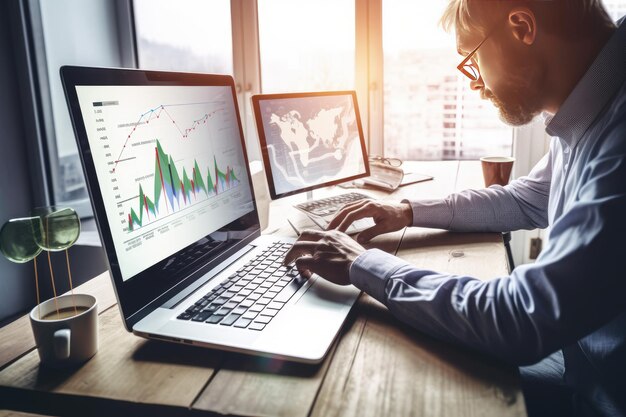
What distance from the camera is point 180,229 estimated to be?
827mm

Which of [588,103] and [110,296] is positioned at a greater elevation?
[588,103]

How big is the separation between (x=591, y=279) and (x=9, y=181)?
2457 mm

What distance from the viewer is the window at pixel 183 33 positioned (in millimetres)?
2805

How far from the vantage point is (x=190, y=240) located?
0.85 m

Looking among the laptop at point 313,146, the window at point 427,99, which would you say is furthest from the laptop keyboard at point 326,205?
the window at point 427,99

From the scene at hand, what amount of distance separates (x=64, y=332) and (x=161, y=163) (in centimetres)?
30

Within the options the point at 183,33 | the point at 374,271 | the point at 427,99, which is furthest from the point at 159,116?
the point at 183,33

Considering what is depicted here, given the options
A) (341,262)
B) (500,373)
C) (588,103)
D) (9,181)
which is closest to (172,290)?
(341,262)

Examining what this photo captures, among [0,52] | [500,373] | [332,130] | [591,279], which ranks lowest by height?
[500,373]

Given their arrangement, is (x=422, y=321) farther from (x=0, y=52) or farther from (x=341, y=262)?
(x=0, y=52)

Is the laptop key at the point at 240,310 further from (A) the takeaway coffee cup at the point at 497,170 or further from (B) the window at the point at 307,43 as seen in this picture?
(B) the window at the point at 307,43

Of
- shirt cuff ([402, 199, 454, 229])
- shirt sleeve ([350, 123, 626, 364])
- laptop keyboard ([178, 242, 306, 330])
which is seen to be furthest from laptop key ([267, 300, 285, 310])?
shirt cuff ([402, 199, 454, 229])

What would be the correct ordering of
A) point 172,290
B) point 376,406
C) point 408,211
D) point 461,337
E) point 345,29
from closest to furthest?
point 376,406
point 461,337
point 172,290
point 408,211
point 345,29

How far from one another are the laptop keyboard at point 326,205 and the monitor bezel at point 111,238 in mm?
463
